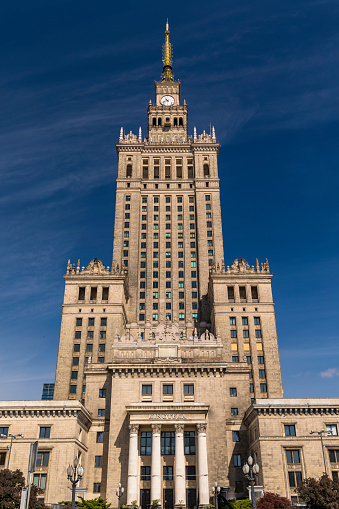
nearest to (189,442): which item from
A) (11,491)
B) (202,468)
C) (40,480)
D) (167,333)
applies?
(202,468)

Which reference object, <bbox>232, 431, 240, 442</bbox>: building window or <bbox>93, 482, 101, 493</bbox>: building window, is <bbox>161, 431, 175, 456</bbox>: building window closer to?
<bbox>232, 431, 240, 442</bbox>: building window

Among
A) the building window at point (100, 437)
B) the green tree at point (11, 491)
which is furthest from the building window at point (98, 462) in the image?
the green tree at point (11, 491)

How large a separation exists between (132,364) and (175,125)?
90.7m

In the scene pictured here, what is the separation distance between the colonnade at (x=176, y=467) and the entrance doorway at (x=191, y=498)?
80.4 inches

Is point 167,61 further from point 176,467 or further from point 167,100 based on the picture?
point 176,467

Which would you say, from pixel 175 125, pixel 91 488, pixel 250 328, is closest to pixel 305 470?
pixel 91 488

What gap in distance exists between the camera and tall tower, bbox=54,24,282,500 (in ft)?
226

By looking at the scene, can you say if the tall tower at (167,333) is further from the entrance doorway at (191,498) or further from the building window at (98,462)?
the building window at (98,462)

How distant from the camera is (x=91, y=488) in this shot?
A: 71062 millimetres

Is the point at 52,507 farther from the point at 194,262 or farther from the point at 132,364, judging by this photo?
the point at 194,262

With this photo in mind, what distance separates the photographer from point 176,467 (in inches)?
2616

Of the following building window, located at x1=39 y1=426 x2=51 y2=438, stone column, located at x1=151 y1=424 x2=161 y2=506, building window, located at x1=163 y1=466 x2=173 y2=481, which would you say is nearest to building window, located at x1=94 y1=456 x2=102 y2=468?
building window, located at x1=39 y1=426 x2=51 y2=438

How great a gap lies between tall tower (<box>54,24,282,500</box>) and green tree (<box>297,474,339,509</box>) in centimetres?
1533

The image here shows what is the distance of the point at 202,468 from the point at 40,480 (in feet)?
70.4
